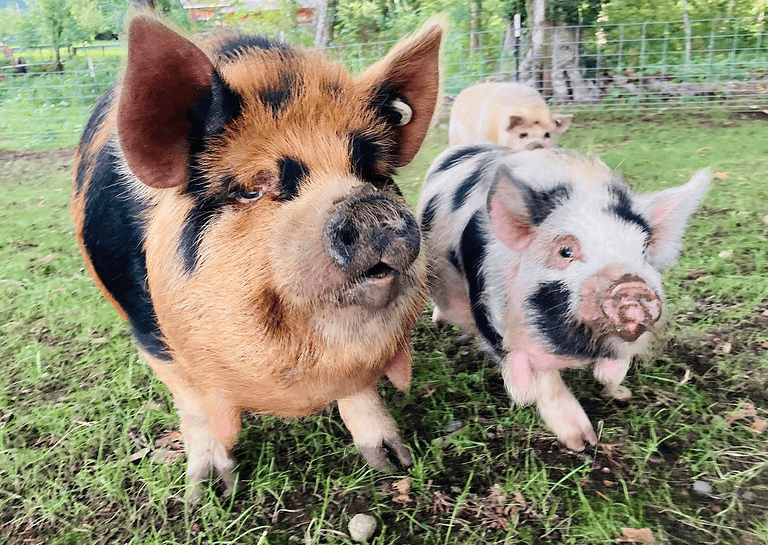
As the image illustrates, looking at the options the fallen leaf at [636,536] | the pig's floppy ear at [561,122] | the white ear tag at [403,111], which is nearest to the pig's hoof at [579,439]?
the fallen leaf at [636,536]

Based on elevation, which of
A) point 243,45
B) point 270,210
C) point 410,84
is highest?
point 243,45

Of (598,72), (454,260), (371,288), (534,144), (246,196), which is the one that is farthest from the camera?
(598,72)

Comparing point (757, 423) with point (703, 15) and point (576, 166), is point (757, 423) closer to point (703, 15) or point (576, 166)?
point (576, 166)

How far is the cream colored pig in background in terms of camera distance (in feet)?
17.3

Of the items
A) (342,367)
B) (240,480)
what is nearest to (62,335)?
(240,480)

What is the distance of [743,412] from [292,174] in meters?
2.41

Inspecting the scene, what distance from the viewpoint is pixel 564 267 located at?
210 cm

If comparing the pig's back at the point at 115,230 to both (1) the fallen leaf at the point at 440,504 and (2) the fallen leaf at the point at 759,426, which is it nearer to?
(1) the fallen leaf at the point at 440,504

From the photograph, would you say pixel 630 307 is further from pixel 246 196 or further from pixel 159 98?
pixel 159 98

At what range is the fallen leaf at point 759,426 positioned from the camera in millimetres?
2529

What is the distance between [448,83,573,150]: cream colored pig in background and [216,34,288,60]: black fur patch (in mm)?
3525

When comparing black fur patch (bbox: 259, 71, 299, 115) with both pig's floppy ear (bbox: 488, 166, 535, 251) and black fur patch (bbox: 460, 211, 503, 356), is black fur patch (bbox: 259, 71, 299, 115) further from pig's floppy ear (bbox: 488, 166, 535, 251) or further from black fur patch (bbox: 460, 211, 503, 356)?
black fur patch (bbox: 460, 211, 503, 356)

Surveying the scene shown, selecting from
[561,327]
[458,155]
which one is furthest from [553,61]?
[561,327]

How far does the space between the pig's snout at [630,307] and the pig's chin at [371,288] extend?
2.77 feet
